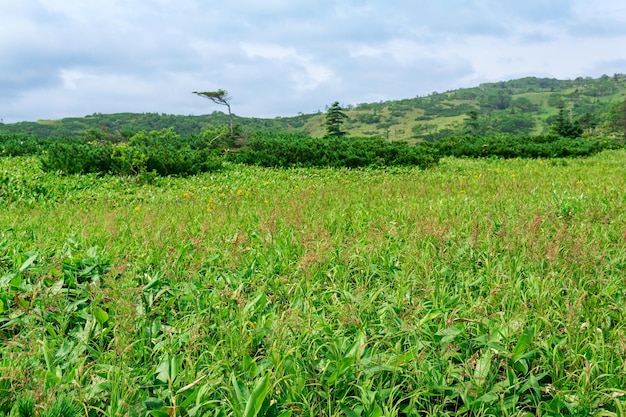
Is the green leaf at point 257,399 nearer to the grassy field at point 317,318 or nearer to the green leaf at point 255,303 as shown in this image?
A: the grassy field at point 317,318

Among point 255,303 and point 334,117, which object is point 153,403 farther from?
point 334,117

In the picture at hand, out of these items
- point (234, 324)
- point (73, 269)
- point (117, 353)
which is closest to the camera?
point (117, 353)

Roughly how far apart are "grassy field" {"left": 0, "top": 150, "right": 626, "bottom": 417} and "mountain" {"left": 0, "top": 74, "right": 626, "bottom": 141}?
6291 centimetres

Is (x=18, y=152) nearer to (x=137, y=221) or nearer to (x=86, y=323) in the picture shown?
(x=137, y=221)

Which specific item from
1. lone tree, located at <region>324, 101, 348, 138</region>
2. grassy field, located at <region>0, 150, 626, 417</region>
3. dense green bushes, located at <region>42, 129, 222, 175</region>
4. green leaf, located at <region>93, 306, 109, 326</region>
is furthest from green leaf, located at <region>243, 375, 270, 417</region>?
lone tree, located at <region>324, 101, 348, 138</region>

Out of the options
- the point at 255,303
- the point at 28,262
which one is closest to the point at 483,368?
the point at 255,303

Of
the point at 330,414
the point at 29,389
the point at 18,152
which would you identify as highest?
the point at 18,152

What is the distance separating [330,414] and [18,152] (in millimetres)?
17379

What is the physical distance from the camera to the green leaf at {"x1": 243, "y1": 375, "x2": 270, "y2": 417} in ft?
5.49

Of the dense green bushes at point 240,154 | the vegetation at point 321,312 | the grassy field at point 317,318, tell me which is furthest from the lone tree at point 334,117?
the grassy field at point 317,318

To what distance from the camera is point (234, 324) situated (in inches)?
97.5

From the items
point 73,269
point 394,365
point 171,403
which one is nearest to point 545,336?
point 394,365

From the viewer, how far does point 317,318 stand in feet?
8.32

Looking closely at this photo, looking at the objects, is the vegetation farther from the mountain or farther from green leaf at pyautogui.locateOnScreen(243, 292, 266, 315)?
the mountain
